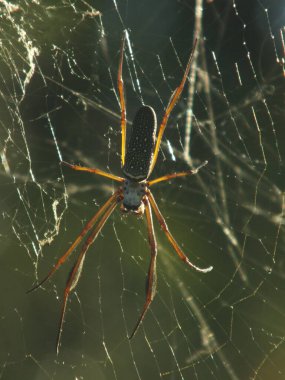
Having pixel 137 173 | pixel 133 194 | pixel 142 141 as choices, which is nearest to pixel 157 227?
pixel 133 194

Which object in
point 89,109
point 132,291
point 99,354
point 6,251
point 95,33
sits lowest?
point 99,354

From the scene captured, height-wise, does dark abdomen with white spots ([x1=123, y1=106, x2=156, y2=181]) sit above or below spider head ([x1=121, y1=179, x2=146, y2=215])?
above

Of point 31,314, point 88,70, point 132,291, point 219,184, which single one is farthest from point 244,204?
point 31,314

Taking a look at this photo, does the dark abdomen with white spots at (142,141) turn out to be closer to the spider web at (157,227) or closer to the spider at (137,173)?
the spider at (137,173)

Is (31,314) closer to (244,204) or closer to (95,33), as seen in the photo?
(244,204)

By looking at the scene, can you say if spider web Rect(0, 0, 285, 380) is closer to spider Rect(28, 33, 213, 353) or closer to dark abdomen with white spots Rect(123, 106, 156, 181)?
spider Rect(28, 33, 213, 353)

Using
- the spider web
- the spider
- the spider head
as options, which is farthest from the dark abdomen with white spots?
the spider web
